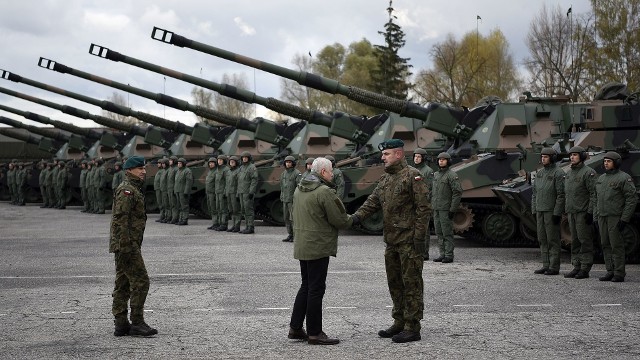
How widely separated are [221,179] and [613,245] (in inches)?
440

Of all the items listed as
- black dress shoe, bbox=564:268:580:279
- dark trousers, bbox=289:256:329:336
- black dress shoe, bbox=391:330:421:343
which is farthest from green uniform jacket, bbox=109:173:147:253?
black dress shoe, bbox=564:268:580:279

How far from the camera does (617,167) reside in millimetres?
11938

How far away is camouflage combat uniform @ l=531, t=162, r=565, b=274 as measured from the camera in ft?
40.6

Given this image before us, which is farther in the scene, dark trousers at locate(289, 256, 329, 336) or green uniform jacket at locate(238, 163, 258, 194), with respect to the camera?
green uniform jacket at locate(238, 163, 258, 194)

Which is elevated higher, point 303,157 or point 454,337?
point 303,157

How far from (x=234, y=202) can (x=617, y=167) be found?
10.2m

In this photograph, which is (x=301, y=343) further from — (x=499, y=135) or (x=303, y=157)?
(x=303, y=157)

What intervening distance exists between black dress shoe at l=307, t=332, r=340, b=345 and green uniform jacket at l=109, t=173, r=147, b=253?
69.8 inches

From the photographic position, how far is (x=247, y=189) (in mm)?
20109

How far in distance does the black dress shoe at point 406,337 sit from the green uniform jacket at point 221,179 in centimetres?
1354

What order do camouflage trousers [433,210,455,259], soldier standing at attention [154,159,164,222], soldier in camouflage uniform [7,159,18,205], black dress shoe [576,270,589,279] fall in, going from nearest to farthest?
black dress shoe [576,270,589,279], camouflage trousers [433,210,455,259], soldier standing at attention [154,159,164,222], soldier in camouflage uniform [7,159,18,205]

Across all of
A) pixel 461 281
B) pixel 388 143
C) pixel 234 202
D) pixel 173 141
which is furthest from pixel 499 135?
pixel 173 141

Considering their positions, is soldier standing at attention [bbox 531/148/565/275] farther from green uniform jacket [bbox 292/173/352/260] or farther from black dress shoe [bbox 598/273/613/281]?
green uniform jacket [bbox 292/173/352/260]

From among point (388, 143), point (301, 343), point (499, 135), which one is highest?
point (499, 135)
